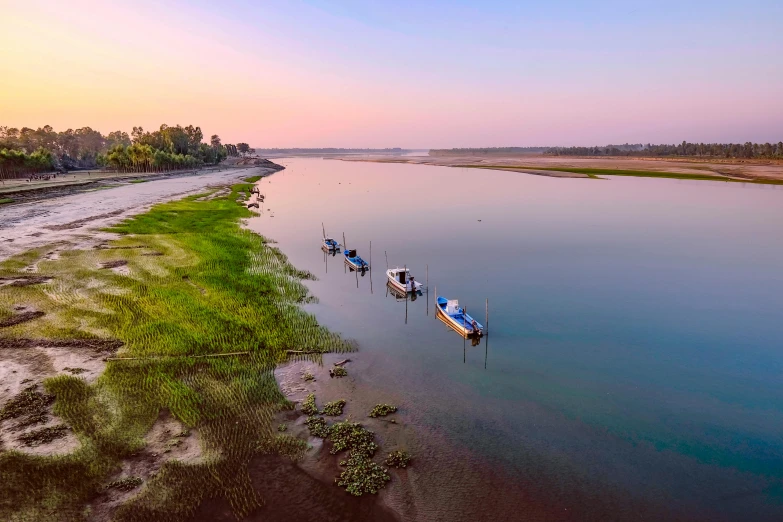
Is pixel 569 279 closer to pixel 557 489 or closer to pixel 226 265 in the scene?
pixel 557 489

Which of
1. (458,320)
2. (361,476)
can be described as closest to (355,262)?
(458,320)

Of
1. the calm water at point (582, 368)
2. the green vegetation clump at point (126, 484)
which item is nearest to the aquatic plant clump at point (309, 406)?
the calm water at point (582, 368)

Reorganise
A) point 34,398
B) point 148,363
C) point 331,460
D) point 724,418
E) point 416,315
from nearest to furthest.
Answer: point 331,460, point 34,398, point 724,418, point 148,363, point 416,315

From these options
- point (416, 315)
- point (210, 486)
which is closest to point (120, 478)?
point (210, 486)

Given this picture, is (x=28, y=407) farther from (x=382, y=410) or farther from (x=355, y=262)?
(x=355, y=262)

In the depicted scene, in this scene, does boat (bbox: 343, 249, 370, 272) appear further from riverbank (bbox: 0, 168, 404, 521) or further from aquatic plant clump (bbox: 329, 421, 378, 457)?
aquatic plant clump (bbox: 329, 421, 378, 457)

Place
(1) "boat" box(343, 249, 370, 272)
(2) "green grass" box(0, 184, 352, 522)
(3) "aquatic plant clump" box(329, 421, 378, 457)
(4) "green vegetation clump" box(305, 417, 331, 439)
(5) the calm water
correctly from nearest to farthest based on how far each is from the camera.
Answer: (2) "green grass" box(0, 184, 352, 522)
(5) the calm water
(3) "aquatic plant clump" box(329, 421, 378, 457)
(4) "green vegetation clump" box(305, 417, 331, 439)
(1) "boat" box(343, 249, 370, 272)

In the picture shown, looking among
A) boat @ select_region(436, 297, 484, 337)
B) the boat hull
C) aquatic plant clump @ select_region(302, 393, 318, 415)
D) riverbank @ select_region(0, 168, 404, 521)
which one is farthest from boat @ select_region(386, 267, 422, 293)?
aquatic plant clump @ select_region(302, 393, 318, 415)
